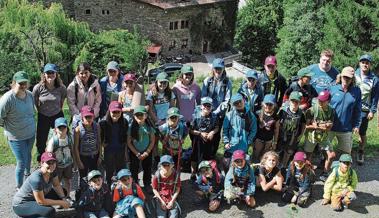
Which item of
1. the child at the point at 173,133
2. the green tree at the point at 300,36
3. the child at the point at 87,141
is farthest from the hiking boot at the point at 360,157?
the green tree at the point at 300,36

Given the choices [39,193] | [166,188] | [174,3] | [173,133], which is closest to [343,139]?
[173,133]

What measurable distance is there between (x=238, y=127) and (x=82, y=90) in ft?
9.54

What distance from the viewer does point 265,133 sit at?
975cm

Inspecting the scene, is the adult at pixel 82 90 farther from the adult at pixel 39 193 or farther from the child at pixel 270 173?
the child at pixel 270 173

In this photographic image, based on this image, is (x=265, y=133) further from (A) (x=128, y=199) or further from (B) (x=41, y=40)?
(B) (x=41, y=40)

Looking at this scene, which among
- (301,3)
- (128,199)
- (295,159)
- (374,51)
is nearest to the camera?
(128,199)

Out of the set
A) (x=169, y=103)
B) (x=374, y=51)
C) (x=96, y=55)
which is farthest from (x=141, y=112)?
(x=96, y=55)

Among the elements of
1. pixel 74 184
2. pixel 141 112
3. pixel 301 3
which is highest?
pixel 301 3

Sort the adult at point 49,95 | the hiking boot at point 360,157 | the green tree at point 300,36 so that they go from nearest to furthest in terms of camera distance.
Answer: the adult at point 49,95, the hiking boot at point 360,157, the green tree at point 300,36

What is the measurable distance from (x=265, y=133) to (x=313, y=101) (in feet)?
3.54

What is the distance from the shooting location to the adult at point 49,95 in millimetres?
9164

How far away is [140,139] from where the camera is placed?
30.2 ft

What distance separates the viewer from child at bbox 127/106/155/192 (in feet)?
29.5

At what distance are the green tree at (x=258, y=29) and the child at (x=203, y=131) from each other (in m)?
39.9
